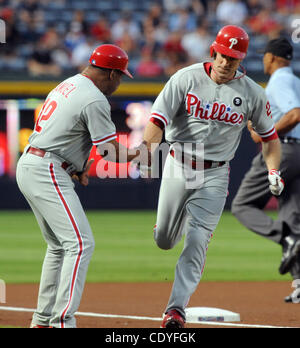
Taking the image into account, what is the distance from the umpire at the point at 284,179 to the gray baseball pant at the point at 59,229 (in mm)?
2576

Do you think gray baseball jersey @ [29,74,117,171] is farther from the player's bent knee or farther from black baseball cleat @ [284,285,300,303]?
black baseball cleat @ [284,285,300,303]

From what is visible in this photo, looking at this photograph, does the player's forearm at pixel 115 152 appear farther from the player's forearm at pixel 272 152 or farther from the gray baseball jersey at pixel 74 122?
the player's forearm at pixel 272 152

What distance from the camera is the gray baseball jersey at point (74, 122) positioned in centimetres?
507

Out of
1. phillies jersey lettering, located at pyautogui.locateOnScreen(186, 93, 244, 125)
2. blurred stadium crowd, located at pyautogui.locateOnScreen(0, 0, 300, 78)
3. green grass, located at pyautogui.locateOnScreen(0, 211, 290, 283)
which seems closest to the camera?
phillies jersey lettering, located at pyautogui.locateOnScreen(186, 93, 244, 125)

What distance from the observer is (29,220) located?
1623 cm

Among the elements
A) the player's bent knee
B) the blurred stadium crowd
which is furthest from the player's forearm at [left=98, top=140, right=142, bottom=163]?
the blurred stadium crowd

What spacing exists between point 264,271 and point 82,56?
32.6 feet

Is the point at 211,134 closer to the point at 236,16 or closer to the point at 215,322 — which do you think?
the point at 215,322

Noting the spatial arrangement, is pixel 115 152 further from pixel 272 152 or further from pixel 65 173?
pixel 272 152

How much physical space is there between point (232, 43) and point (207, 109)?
486mm

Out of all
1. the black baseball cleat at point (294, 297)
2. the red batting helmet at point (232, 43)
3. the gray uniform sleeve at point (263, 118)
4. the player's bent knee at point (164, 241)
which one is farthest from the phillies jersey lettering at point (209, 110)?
the black baseball cleat at point (294, 297)

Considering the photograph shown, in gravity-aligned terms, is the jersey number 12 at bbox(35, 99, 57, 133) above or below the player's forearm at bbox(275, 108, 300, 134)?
above

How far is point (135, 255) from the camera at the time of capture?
11242mm

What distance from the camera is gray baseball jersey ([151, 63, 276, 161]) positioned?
5.66 meters
